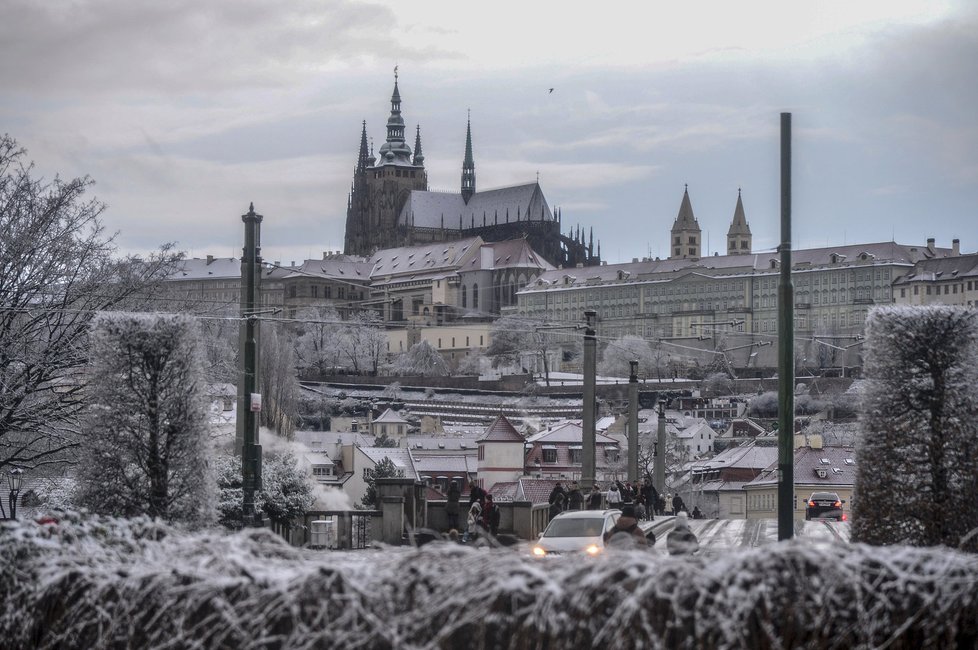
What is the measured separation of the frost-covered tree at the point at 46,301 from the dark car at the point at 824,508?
2111 centimetres

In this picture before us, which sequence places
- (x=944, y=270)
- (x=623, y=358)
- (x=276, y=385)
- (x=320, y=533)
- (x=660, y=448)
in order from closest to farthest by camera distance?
1. (x=320, y=533)
2. (x=660, y=448)
3. (x=276, y=385)
4. (x=623, y=358)
5. (x=944, y=270)

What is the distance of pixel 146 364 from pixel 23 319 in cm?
1646

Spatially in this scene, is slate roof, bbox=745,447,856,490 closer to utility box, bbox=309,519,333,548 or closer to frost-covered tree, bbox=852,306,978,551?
utility box, bbox=309,519,333,548

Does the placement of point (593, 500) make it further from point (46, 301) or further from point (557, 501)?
point (46, 301)

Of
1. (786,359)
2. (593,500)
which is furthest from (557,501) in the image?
(786,359)

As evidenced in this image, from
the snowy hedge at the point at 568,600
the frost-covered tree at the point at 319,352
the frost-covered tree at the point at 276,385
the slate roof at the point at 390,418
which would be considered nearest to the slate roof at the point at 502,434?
the frost-covered tree at the point at 276,385

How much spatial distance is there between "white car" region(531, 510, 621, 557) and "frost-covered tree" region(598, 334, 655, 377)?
512 ft

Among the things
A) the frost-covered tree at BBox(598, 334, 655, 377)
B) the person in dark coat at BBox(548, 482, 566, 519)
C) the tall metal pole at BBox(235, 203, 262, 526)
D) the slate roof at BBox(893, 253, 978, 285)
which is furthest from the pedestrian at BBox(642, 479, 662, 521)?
the slate roof at BBox(893, 253, 978, 285)

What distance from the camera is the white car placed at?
22.5 m

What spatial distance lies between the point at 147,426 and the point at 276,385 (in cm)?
6765

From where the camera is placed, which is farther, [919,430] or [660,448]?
[660,448]

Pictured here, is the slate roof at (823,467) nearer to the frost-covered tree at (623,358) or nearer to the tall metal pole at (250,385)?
the tall metal pole at (250,385)

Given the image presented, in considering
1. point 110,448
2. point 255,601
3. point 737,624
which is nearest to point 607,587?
point 737,624

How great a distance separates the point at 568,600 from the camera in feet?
26.7
